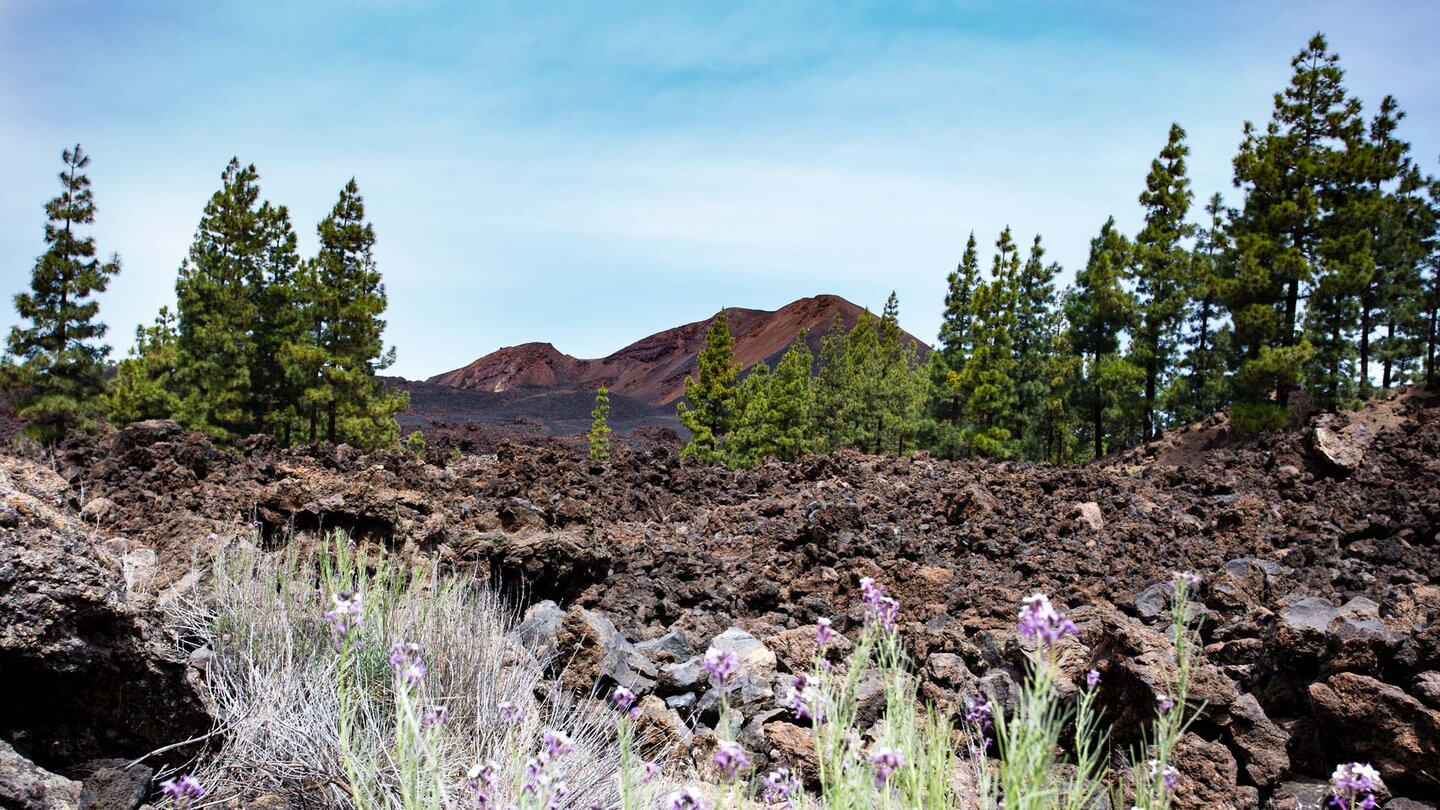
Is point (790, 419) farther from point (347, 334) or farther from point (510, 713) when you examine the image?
point (510, 713)

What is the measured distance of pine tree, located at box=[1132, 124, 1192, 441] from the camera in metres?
26.0

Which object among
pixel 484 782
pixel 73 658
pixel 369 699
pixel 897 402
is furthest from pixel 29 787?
pixel 897 402

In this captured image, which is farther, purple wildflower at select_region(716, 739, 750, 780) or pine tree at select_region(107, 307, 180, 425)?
pine tree at select_region(107, 307, 180, 425)

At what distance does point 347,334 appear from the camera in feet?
78.2

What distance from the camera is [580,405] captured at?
3674 inches

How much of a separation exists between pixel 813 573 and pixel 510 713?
401cm

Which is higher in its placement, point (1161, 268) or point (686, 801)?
point (1161, 268)

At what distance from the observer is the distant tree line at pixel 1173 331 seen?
21.4m

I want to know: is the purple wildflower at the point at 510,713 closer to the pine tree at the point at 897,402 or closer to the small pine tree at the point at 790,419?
the small pine tree at the point at 790,419

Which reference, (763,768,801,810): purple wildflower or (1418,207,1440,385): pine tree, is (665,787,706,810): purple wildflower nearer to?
(763,768,801,810): purple wildflower

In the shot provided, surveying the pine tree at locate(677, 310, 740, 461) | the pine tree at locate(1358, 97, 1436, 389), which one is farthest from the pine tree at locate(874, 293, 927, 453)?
the pine tree at locate(1358, 97, 1436, 389)

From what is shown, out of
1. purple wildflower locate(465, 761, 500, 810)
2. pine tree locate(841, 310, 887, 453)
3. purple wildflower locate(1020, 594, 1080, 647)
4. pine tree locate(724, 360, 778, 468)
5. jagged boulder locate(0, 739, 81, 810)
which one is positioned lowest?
jagged boulder locate(0, 739, 81, 810)

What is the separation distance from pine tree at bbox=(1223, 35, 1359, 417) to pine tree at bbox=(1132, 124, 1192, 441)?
3.31 metres

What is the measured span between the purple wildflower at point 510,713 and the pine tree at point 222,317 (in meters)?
21.8
